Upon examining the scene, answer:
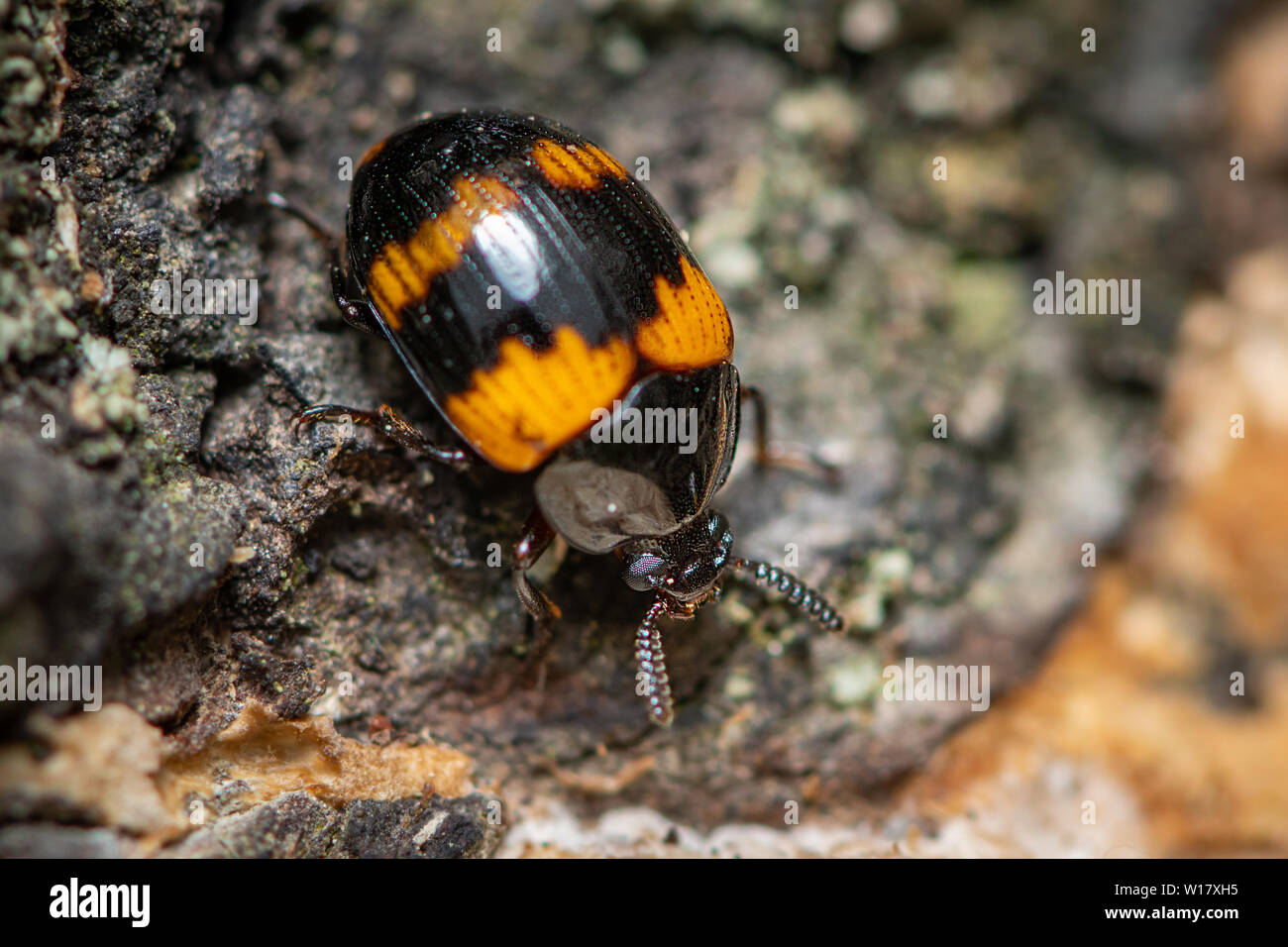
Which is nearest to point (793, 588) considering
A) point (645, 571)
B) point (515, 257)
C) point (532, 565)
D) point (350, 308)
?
point (645, 571)

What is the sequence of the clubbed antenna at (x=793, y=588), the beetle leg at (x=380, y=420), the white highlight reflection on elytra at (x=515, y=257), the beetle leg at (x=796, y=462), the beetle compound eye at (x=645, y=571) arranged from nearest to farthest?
the white highlight reflection on elytra at (x=515, y=257), the beetle leg at (x=380, y=420), the beetle compound eye at (x=645, y=571), the clubbed antenna at (x=793, y=588), the beetle leg at (x=796, y=462)

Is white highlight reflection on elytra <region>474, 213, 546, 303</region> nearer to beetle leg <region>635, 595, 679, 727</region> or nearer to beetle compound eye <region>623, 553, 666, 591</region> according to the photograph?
beetle compound eye <region>623, 553, 666, 591</region>

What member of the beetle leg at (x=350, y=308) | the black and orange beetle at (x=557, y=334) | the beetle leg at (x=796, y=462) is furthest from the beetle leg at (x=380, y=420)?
the beetle leg at (x=796, y=462)

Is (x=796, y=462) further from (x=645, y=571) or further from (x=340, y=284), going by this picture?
(x=340, y=284)

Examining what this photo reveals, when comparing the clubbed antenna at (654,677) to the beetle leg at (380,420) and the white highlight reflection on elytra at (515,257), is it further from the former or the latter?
the white highlight reflection on elytra at (515,257)
